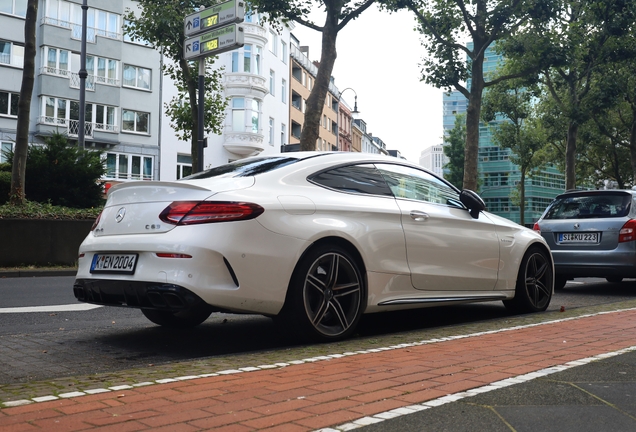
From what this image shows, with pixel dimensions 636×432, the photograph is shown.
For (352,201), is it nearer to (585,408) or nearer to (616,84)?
(585,408)

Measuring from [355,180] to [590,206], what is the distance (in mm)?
6081

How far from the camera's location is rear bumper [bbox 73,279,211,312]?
15.5ft

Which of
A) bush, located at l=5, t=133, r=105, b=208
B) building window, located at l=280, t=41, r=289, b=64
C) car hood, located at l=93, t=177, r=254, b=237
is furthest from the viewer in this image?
building window, located at l=280, t=41, r=289, b=64

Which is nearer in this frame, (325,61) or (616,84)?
(325,61)

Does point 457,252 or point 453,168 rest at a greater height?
point 453,168

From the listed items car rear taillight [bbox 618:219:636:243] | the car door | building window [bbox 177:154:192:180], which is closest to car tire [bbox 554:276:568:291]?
car rear taillight [bbox 618:219:636:243]

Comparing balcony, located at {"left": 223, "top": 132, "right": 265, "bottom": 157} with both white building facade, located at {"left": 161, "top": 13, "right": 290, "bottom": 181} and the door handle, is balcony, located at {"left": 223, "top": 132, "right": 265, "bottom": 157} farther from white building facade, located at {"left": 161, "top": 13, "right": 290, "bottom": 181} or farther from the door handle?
the door handle

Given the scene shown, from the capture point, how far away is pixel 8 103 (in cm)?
3962

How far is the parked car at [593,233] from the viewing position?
10.3 metres

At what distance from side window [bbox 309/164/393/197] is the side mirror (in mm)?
999

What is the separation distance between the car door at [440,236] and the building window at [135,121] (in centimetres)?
4048

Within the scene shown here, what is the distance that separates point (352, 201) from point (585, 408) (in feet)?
9.05

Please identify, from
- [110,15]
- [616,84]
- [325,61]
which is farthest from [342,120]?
[325,61]

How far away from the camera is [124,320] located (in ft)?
22.6
